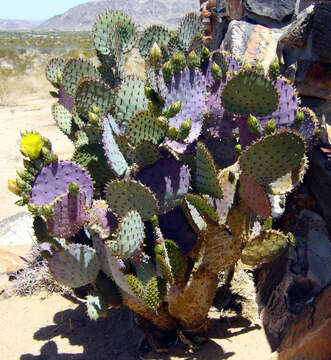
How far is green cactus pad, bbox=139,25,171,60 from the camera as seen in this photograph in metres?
2.62

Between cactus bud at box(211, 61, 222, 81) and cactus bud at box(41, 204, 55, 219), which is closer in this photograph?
cactus bud at box(41, 204, 55, 219)

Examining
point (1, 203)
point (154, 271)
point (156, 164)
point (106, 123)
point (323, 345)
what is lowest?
point (1, 203)

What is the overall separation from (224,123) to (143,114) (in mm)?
491

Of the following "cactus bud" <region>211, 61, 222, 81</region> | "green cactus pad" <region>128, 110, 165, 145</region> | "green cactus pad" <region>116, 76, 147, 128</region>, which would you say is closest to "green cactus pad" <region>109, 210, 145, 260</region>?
"green cactus pad" <region>128, 110, 165, 145</region>

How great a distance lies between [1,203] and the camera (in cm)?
495

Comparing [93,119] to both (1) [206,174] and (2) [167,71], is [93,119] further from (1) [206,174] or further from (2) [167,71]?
(1) [206,174]

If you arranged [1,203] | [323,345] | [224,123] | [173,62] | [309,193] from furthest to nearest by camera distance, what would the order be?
[1,203], [309,193], [224,123], [173,62], [323,345]

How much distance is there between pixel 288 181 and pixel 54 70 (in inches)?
65.3

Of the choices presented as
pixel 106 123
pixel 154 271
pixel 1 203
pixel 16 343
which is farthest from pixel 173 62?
pixel 1 203

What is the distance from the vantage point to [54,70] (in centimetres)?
261

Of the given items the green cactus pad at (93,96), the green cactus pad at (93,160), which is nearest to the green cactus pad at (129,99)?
the green cactus pad at (93,96)

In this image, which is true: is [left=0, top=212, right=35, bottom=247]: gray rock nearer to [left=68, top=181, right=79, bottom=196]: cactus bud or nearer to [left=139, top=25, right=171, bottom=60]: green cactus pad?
[left=139, top=25, right=171, bottom=60]: green cactus pad

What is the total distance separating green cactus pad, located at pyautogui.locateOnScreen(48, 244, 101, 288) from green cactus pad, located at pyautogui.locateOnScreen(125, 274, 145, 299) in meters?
0.22

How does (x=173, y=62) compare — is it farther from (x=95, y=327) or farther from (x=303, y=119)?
(x=95, y=327)
